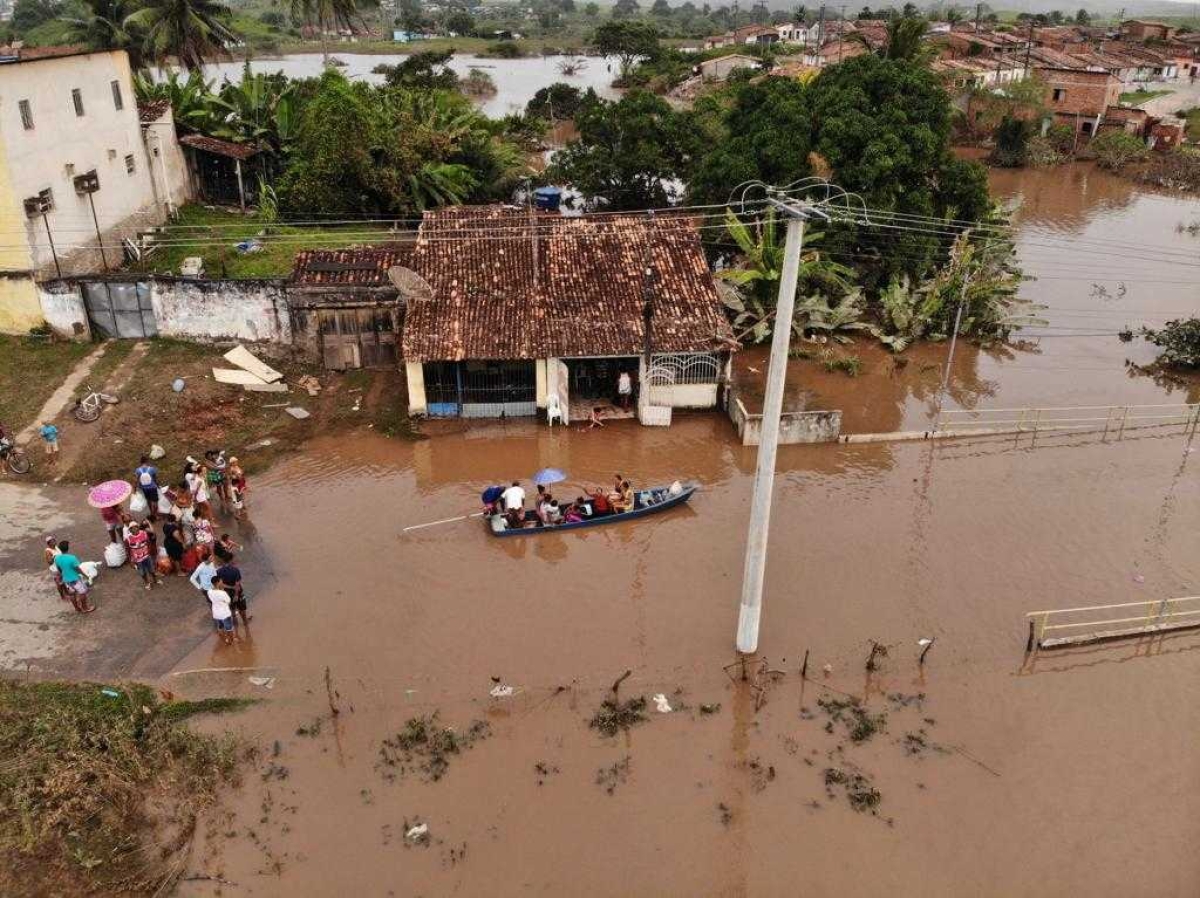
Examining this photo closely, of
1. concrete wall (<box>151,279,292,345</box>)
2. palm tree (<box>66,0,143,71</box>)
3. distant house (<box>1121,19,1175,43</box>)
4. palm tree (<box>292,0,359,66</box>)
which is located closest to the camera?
concrete wall (<box>151,279,292,345</box>)

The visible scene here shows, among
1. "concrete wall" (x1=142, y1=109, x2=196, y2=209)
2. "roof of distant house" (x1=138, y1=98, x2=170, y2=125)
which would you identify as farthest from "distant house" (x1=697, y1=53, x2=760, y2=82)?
"roof of distant house" (x1=138, y1=98, x2=170, y2=125)

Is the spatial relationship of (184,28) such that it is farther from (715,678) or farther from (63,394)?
(715,678)

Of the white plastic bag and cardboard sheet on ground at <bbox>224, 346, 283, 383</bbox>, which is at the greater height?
cardboard sheet on ground at <bbox>224, 346, 283, 383</bbox>

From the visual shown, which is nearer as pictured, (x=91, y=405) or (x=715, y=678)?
(x=715, y=678)

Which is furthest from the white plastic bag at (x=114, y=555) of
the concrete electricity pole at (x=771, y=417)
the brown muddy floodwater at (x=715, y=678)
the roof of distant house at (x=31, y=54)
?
the roof of distant house at (x=31, y=54)

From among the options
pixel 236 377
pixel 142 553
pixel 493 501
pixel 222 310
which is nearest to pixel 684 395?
pixel 493 501

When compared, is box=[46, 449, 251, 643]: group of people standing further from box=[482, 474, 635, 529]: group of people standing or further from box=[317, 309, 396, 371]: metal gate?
box=[317, 309, 396, 371]: metal gate

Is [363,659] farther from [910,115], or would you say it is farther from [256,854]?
[910,115]
